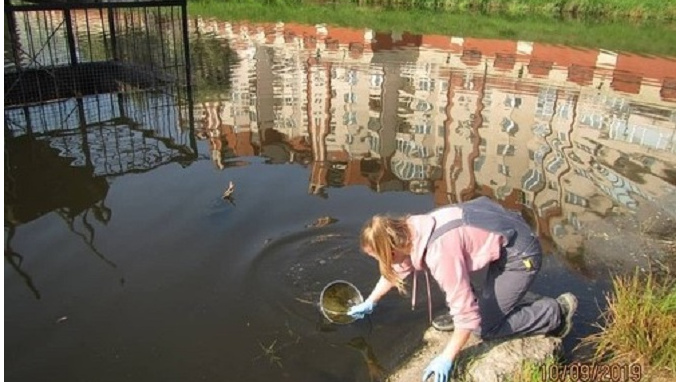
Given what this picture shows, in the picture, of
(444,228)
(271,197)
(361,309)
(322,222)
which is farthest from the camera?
(271,197)

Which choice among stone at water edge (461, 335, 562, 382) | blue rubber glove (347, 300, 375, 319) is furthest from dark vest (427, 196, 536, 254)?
blue rubber glove (347, 300, 375, 319)

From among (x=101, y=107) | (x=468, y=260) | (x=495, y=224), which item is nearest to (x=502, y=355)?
(x=468, y=260)

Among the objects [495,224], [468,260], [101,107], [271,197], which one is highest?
[495,224]

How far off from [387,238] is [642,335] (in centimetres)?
199

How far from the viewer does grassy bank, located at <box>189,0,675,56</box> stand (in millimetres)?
23984

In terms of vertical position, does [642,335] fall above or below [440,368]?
above

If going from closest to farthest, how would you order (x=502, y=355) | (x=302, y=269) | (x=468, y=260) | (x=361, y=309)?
(x=468, y=260), (x=502, y=355), (x=361, y=309), (x=302, y=269)

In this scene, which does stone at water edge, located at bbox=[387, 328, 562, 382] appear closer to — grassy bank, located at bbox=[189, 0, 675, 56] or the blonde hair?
the blonde hair

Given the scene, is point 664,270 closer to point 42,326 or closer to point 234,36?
point 42,326

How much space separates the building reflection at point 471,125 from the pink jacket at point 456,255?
10.3 feet

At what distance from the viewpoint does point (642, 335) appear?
3.94 meters

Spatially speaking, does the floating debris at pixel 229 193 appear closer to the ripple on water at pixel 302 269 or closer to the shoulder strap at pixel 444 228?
the ripple on water at pixel 302 269

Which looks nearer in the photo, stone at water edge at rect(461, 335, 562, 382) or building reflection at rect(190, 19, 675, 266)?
stone at water edge at rect(461, 335, 562, 382)

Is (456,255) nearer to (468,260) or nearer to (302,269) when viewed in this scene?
(468,260)
